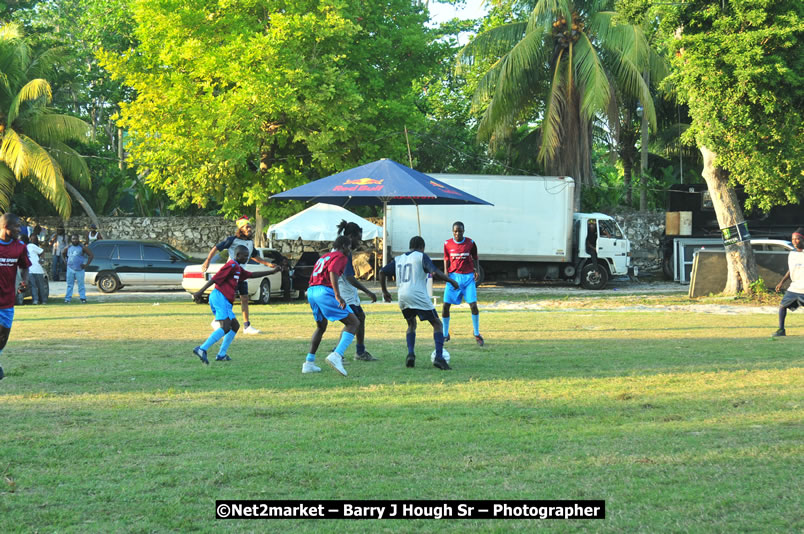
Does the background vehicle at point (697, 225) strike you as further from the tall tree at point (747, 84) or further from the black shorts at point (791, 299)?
the black shorts at point (791, 299)

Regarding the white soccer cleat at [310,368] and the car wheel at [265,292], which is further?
the car wheel at [265,292]

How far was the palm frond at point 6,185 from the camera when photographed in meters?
30.8

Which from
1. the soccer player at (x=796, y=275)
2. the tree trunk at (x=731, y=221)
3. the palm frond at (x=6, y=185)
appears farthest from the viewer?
the palm frond at (x=6, y=185)

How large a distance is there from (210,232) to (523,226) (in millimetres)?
12628

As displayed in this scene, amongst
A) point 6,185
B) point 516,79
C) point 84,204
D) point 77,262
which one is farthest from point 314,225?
point 6,185

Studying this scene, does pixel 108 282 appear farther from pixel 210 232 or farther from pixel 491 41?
pixel 491 41

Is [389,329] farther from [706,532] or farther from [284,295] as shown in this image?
[706,532]

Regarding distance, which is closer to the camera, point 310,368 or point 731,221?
point 310,368

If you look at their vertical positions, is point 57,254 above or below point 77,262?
above

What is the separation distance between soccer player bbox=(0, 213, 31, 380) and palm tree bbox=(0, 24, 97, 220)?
2242 cm

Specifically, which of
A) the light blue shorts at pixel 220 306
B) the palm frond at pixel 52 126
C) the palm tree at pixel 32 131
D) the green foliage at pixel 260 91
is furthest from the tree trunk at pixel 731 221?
the palm frond at pixel 52 126

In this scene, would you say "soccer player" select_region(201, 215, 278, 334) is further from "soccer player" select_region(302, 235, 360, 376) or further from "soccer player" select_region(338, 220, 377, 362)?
"soccer player" select_region(302, 235, 360, 376)

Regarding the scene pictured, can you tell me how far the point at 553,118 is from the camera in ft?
96.0

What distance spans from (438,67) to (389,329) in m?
17.5
